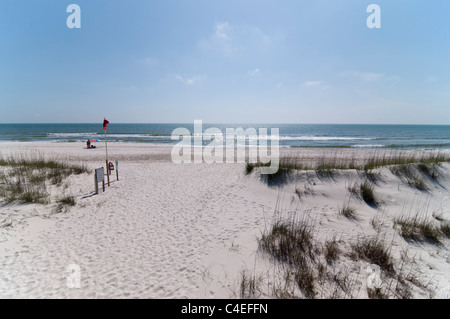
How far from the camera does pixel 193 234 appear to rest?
5426 millimetres

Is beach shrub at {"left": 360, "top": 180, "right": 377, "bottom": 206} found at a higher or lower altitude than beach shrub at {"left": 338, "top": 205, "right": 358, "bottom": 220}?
higher

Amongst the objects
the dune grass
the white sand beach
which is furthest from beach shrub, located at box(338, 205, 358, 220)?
the dune grass

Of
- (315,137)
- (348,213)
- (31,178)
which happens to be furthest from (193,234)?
(315,137)

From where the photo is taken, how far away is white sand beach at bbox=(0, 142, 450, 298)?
3613mm

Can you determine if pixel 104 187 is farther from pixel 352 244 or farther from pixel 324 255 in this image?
pixel 352 244

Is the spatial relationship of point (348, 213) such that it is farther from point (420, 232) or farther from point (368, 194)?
point (368, 194)

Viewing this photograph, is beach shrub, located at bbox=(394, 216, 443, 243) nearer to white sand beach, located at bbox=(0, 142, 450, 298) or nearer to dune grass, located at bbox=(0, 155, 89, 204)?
white sand beach, located at bbox=(0, 142, 450, 298)

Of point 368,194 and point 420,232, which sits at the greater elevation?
point 368,194

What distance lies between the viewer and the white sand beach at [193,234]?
3613 mm

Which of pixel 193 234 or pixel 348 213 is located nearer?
pixel 193 234

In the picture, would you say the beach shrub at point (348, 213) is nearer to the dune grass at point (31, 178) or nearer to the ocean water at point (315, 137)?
the dune grass at point (31, 178)

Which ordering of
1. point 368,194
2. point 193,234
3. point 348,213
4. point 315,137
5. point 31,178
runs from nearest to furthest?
point 193,234
point 348,213
point 368,194
point 31,178
point 315,137
